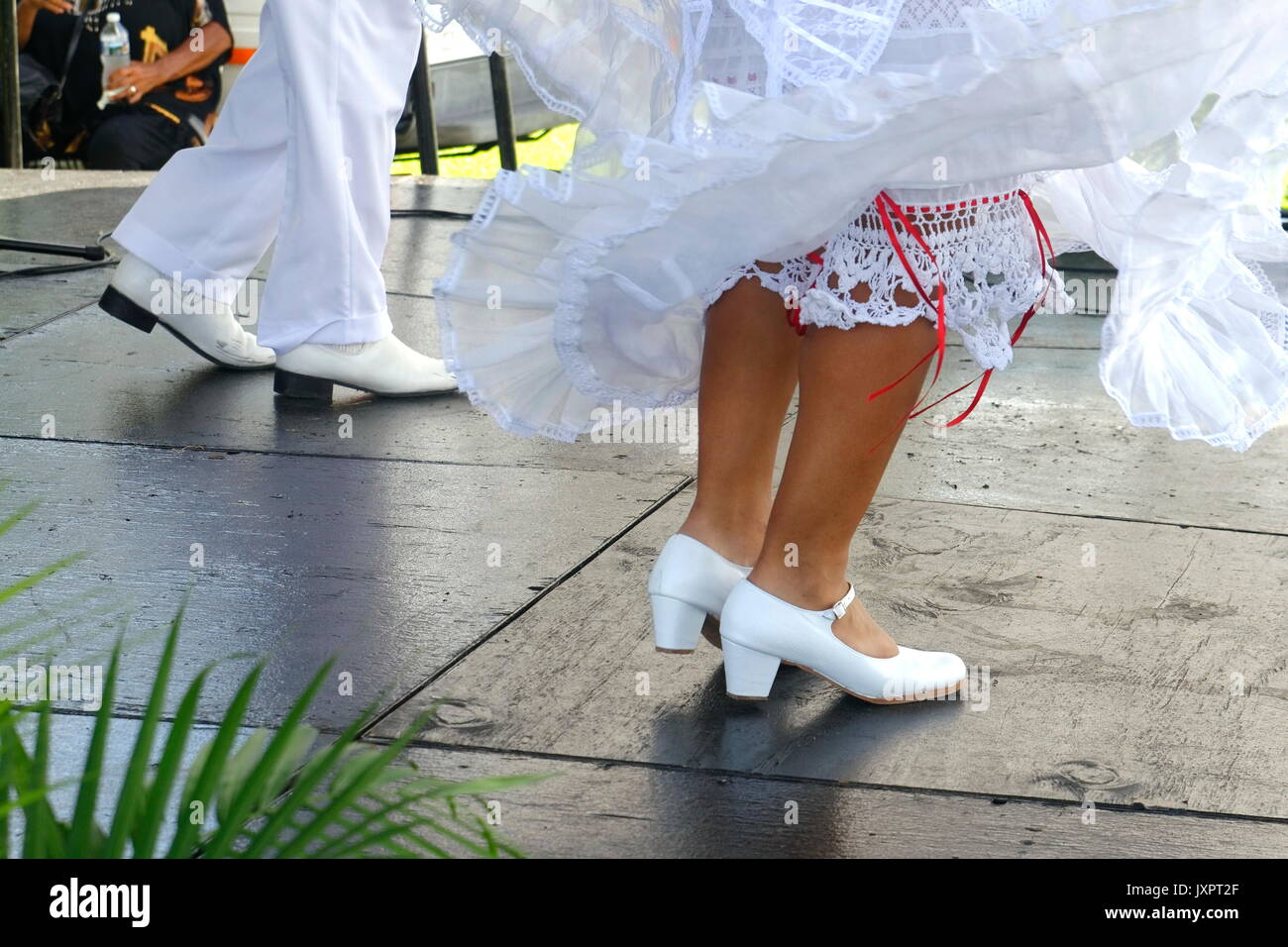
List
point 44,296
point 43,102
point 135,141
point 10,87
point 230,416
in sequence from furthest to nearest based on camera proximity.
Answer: point 43,102 < point 135,141 < point 10,87 < point 44,296 < point 230,416

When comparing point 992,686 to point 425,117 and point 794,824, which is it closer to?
point 794,824

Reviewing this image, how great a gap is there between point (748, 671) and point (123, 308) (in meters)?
2.02

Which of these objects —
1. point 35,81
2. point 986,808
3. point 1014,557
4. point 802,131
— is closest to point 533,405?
point 802,131

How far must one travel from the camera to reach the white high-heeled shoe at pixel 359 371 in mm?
3209

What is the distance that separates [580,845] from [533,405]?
0.64 metres

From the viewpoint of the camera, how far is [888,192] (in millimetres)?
1778

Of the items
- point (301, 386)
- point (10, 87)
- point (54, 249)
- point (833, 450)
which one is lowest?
point (301, 386)

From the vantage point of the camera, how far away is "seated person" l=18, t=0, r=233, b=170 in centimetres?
659

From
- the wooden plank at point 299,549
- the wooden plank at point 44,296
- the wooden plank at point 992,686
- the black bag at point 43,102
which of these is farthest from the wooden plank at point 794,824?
the black bag at point 43,102

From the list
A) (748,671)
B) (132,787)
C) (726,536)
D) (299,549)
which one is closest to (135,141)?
(299,549)

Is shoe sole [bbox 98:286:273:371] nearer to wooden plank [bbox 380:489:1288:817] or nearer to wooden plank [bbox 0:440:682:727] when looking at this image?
wooden plank [bbox 0:440:682:727]

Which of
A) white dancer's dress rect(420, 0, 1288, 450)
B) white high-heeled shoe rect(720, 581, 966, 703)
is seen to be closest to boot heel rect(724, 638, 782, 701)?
white high-heeled shoe rect(720, 581, 966, 703)

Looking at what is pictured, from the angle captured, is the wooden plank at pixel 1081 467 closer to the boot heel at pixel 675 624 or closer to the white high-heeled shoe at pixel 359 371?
the boot heel at pixel 675 624
